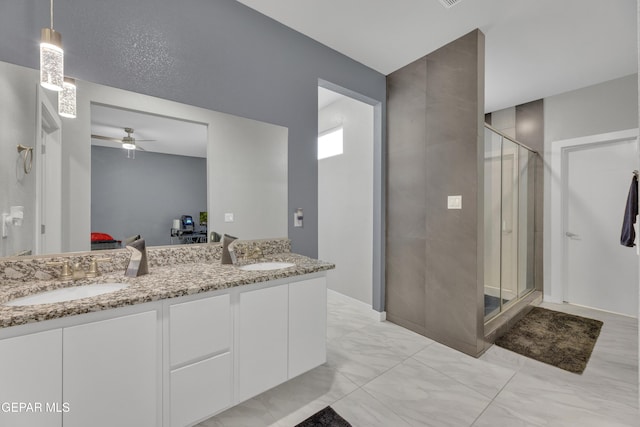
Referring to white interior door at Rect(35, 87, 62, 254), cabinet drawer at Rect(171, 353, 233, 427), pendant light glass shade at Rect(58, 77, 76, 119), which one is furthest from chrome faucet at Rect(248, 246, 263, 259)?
pendant light glass shade at Rect(58, 77, 76, 119)

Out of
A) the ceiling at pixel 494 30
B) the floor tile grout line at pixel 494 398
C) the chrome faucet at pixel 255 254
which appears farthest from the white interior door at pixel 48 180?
the floor tile grout line at pixel 494 398

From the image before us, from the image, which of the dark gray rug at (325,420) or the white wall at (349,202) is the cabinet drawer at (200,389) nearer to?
the dark gray rug at (325,420)

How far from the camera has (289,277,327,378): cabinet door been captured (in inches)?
66.8

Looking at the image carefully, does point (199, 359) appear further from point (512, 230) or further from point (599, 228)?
point (599, 228)

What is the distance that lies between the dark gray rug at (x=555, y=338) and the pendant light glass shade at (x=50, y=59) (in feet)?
11.7

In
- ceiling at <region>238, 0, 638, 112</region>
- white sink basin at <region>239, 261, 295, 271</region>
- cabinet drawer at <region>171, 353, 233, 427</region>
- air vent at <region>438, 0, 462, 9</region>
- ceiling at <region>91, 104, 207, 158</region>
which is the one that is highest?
ceiling at <region>238, 0, 638, 112</region>

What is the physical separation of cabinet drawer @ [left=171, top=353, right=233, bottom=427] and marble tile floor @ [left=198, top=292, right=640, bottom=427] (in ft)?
0.69

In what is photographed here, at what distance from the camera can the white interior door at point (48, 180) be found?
134 cm

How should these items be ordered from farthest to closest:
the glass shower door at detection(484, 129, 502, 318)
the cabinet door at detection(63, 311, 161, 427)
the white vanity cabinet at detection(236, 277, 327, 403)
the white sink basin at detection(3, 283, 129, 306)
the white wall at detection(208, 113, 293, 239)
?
1. the glass shower door at detection(484, 129, 502, 318)
2. the white wall at detection(208, 113, 293, 239)
3. the white vanity cabinet at detection(236, 277, 327, 403)
4. the white sink basin at detection(3, 283, 129, 306)
5. the cabinet door at detection(63, 311, 161, 427)

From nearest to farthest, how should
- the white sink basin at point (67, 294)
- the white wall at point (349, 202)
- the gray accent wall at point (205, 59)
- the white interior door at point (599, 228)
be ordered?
the white sink basin at point (67, 294) < the gray accent wall at point (205, 59) < the white interior door at point (599, 228) < the white wall at point (349, 202)

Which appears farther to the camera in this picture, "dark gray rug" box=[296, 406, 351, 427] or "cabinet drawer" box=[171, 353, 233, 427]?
"dark gray rug" box=[296, 406, 351, 427]

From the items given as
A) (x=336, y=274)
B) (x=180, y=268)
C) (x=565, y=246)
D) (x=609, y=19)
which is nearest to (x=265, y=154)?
(x=180, y=268)

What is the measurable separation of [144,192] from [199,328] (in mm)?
916

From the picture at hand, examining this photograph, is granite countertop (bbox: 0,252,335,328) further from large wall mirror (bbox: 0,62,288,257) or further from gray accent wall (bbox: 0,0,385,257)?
gray accent wall (bbox: 0,0,385,257)
